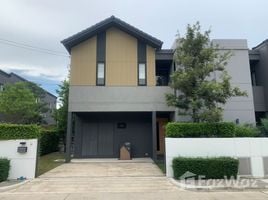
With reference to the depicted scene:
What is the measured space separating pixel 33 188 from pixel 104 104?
718 cm

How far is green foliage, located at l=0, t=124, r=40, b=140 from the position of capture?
9.59 metres

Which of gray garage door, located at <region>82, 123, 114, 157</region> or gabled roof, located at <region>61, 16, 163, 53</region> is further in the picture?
gray garage door, located at <region>82, 123, 114, 157</region>

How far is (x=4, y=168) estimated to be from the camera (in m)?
8.81

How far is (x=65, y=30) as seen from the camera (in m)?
16.0

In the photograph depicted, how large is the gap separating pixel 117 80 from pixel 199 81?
218 inches

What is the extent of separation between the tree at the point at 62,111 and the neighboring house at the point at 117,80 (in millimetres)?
4156

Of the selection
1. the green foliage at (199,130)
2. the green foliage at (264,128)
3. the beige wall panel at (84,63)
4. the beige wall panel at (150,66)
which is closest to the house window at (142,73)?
the beige wall panel at (150,66)

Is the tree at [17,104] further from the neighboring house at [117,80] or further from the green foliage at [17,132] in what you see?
the green foliage at [17,132]

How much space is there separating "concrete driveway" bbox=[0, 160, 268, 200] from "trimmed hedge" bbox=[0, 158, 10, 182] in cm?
101

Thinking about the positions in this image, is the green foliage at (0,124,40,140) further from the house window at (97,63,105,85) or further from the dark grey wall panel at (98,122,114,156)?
the dark grey wall panel at (98,122,114,156)

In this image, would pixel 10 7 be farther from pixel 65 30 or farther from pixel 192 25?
pixel 192 25

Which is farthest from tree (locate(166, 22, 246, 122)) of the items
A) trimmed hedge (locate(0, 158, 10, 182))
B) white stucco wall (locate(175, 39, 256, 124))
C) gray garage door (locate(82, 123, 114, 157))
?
trimmed hedge (locate(0, 158, 10, 182))

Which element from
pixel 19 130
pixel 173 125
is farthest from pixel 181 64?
pixel 19 130

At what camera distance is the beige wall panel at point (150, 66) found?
1484 cm
